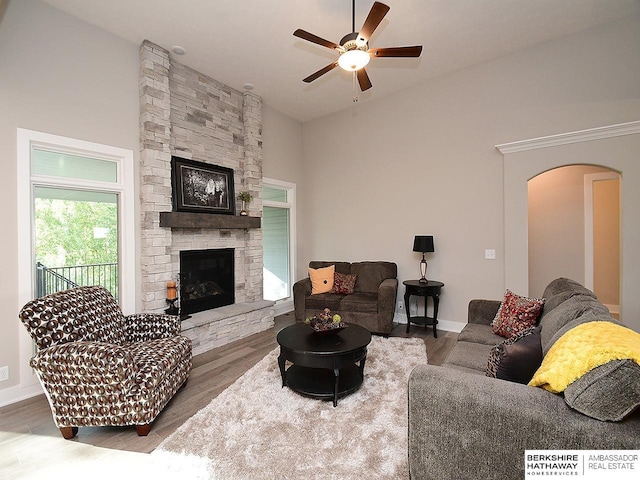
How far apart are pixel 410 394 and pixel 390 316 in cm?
280

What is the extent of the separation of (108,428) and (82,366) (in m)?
0.58

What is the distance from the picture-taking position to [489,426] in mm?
1295

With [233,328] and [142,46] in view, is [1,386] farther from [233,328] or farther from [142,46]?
[142,46]

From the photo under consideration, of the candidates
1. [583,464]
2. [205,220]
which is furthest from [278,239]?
[583,464]

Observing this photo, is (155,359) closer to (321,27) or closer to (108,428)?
(108,428)

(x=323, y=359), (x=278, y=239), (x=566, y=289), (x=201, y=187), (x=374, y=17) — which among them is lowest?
(x=323, y=359)

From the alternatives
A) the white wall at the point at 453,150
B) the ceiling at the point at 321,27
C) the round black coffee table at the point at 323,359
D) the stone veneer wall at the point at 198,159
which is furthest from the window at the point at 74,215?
the white wall at the point at 453,150

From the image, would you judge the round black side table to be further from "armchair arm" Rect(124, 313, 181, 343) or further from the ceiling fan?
"armchair arm" Rect(124, 313, 181, 343)

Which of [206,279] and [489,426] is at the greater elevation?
[206,279]

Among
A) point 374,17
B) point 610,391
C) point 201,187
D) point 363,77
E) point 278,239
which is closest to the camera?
point 610,391

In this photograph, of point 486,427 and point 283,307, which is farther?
point 283,307

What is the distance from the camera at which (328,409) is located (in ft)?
8.23

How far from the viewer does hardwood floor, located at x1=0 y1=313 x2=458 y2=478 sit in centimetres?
207

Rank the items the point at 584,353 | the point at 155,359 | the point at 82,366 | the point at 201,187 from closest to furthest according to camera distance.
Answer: the point at 584,353 < the point at 82,366 < the point at 155,359 < the point at 201,187
